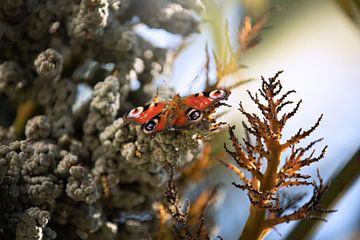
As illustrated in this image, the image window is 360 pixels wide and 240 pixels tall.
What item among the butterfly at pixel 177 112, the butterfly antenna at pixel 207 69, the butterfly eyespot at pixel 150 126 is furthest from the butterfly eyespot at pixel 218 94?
the butterfly antenna at pixel 207 69

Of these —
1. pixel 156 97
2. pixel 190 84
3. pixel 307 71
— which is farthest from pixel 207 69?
pixel 307 71

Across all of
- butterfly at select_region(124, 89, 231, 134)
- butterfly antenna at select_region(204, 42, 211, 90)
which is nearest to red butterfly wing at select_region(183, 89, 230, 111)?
butterfly at select_region(124, 89, 231, 134)

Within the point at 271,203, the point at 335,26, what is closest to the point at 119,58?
the point at 271,203

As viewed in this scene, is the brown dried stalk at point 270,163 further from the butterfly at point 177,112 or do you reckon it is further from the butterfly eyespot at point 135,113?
the butterfly eyespot at point 135,113

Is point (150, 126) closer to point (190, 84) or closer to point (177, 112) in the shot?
point (177, 112)

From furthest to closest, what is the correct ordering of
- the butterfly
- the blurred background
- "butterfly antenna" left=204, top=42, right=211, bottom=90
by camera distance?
the blurred background
"butterfly antenna" left=204, top=42, right=211, bottom=90
the butterfly

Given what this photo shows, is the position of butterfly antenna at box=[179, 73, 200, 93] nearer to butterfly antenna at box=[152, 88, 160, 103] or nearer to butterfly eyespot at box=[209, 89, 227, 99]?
butterfly antenna at box=[152, 88, 160, 103]

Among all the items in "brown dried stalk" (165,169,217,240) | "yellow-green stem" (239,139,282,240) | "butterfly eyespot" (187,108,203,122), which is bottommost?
"brown dried stalk" (165,169,217,240)

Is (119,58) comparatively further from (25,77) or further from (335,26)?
(335,26)
